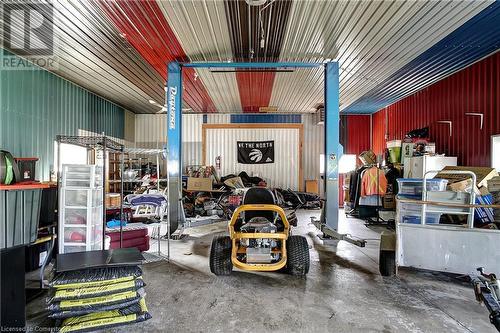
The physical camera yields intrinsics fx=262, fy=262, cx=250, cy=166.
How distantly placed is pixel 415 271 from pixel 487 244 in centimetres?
99

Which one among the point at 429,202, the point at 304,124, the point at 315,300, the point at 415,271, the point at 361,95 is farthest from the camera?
the point at 304,124

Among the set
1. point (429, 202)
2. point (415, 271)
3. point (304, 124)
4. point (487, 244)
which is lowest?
point (415, 271)

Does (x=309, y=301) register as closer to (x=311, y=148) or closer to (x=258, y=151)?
(x=258, y=151)

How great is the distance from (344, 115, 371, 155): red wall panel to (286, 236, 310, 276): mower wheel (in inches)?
319

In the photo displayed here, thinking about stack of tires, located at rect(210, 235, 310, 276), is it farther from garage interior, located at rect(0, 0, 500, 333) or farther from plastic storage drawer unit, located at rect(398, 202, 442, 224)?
plastic storage drawer unit, located at rect(398, 202, 442, 224)

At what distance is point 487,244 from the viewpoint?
3.15 m

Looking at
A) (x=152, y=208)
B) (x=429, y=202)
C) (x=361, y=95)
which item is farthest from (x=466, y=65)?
(x=152, y=208)

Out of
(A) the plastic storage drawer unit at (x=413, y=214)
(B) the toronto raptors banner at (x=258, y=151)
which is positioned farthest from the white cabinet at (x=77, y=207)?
(B) the toronto raptors banner at (x=258, y=151)

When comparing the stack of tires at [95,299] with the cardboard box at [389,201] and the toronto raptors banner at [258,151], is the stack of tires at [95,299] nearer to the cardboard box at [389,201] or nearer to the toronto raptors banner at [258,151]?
the cardboard box at [389,201]

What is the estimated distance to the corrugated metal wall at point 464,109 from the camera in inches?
200

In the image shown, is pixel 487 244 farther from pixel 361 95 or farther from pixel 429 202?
pixel 361 95

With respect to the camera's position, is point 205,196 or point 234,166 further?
point 234,166

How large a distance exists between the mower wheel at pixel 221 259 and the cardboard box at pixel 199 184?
5740mm

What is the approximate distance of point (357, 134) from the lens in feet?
35.1
